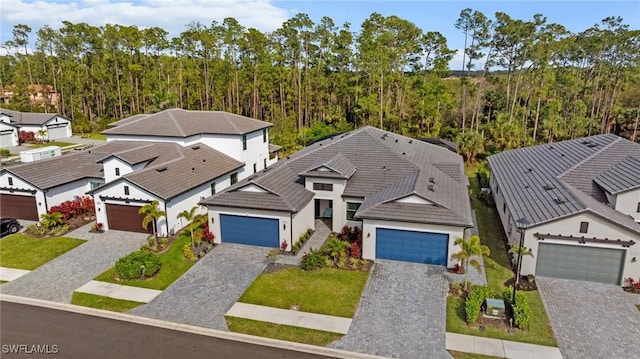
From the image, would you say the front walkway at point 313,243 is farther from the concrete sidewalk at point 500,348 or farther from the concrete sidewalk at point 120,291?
the concrete sidewalk at point 500,348

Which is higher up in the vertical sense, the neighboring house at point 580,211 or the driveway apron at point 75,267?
the neighboring house at point 580,211

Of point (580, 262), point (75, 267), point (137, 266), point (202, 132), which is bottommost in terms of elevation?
point (75, 267)

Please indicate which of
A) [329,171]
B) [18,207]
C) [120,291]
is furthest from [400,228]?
[18,207]

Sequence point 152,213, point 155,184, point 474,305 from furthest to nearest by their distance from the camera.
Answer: point 155,184
point 152,213
point 474,305

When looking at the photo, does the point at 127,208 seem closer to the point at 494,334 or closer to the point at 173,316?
the point at 173,316

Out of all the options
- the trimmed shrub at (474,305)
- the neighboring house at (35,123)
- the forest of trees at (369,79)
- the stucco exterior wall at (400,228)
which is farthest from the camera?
the neighboring house at (35,123)

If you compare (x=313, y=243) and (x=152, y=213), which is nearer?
(x=152, y=213)

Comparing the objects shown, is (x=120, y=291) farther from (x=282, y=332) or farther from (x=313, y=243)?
(x=313, y=243)

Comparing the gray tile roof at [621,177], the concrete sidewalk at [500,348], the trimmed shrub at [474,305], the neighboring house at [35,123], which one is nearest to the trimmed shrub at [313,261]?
the trimmed shrub at [474,305]
